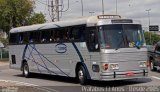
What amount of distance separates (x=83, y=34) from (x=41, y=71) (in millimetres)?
5840

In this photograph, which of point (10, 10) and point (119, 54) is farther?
point (10, 10)

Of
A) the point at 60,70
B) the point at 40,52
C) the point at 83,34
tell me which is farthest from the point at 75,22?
the point at 40,52

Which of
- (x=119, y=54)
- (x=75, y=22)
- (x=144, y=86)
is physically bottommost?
(x=144, y=86)

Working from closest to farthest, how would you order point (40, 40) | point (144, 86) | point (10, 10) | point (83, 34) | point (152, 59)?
point (144, 86) < point (83, 34) < point (40, 40) < point (152, 59) < point (10, 10)

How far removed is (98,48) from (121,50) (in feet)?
3.05

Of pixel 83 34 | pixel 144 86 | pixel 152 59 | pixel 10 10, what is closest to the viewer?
pixel 144 86

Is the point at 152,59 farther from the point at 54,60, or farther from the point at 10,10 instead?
the point at 10,10

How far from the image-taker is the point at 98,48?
61.2 ft

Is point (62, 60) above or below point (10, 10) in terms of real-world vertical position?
below

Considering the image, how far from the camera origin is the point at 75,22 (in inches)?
816

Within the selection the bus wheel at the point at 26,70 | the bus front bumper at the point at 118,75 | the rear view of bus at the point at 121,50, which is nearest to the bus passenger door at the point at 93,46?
the rear view of bus at the point at 121,50

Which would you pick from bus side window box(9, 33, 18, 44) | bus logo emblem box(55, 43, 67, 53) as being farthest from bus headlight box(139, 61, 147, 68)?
bus side window box(9, 33, 18, 44)

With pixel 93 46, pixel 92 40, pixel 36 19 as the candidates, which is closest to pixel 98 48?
pixel 93 46

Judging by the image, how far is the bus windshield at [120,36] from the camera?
730 inches
